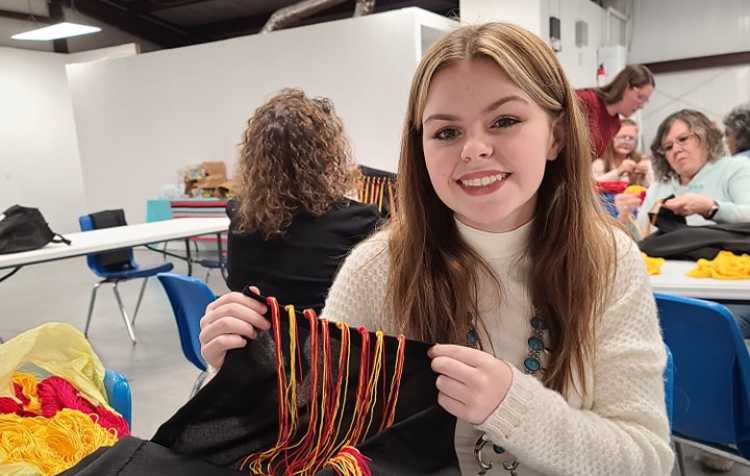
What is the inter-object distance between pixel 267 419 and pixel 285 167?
141cm

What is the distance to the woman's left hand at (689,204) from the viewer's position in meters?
2.53

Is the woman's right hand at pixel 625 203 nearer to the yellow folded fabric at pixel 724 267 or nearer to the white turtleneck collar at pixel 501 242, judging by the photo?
the yellow folded fabric at pixel 724 267

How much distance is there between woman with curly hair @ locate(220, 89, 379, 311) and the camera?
212cm

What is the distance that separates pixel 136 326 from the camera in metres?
4.44

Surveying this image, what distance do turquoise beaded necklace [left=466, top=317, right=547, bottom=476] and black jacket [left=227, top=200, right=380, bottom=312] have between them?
3.70 ft

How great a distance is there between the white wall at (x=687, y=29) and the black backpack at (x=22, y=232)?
8719mm

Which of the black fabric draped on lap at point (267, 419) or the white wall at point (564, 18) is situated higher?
the white wall at point (564, 18)

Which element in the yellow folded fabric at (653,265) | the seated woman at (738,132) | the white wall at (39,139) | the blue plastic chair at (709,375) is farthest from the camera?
the white wall at (39,139)

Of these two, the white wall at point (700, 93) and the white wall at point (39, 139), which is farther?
the white wall at point (39, 139)

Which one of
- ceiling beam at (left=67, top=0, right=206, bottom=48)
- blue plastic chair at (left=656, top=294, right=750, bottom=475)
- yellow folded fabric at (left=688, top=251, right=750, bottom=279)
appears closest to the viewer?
blue plastic chair at (left=656, top=294, right=750, bottom=475)

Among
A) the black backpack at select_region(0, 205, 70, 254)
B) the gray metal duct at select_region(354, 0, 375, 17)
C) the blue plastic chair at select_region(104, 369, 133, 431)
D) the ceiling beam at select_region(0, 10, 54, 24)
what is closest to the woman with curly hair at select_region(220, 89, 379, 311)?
the blue plastic chair at select_region(104, 369, 133, 431)

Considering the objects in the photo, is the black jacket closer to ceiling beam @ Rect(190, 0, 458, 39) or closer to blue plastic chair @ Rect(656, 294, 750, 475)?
blue plastic chair @ Rect(656, 294, 750, 475)

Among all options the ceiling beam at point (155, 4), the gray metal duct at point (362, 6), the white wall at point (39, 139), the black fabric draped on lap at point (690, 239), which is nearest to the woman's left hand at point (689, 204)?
the black fabric draped on lap at point (690, 239)

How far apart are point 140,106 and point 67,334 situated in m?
7.23
